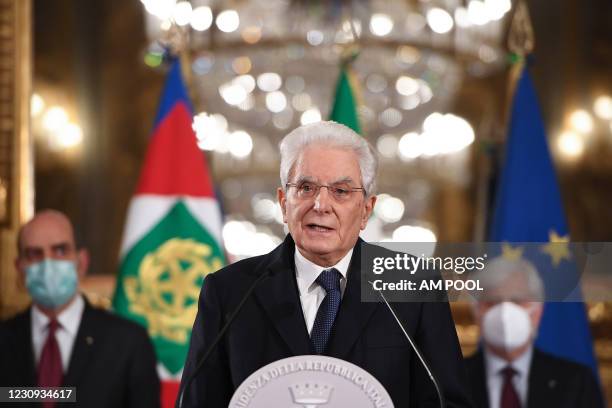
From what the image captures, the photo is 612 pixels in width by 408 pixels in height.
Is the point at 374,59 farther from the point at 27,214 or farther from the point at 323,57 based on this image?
the point at 27,214

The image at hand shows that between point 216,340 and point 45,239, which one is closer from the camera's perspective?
point 216,340

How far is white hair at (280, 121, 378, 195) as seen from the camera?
5.91ft

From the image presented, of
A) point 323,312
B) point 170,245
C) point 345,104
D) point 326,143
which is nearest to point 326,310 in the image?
point 323,312

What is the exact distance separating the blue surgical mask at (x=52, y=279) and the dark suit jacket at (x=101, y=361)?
88mm

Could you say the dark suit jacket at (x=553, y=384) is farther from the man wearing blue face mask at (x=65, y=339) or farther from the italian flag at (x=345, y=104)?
the italian flag at (x=345, y=104)

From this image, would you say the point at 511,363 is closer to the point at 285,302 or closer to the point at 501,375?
the point at 501,375

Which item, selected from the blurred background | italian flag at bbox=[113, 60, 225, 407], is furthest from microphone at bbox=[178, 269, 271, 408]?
the blurred background

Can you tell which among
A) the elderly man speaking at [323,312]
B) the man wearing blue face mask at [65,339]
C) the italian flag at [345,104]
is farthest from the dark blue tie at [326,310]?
the italian flag at [345,104]

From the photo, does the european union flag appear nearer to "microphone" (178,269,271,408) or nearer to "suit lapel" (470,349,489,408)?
"suit lapel" (470,349,489,408)

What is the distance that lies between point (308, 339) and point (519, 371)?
5.68 ft

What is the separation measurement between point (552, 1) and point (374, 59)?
2017mm

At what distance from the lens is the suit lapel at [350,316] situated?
1790 mm

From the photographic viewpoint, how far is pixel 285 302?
1.84m

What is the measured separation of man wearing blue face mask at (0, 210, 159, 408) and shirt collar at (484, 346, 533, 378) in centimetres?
114
